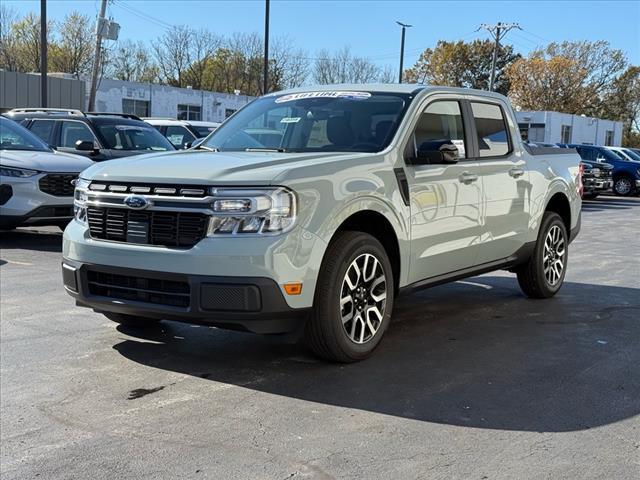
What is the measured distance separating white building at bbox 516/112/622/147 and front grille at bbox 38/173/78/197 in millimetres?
41698

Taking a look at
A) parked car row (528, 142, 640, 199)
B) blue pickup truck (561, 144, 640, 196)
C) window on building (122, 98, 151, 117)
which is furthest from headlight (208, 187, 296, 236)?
window on building (122, 98, 151, 117)

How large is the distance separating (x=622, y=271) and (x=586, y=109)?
69.9m

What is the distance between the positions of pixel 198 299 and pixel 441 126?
8.54 feet

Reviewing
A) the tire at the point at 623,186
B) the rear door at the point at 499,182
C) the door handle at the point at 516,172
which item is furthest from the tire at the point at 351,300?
the tire at the point at 623,186

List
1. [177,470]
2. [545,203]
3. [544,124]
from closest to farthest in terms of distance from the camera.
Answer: [177,470]
[545,203]
[544,124]

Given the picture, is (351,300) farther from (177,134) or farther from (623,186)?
(623,186)

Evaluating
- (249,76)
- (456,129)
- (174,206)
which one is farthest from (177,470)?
(249,76)

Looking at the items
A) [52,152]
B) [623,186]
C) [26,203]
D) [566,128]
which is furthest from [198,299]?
[566,128]

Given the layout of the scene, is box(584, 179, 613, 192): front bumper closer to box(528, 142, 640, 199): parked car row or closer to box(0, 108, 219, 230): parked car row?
box(528, 142, 640, 199): parked car row

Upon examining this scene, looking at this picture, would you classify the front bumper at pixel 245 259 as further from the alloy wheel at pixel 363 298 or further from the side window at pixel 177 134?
the side window at pixel 177 134

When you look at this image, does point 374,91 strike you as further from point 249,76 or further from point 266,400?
point 249,76

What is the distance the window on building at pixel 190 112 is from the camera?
4547cm

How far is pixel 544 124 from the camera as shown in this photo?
181ft

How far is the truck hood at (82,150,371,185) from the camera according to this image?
14.1ft
